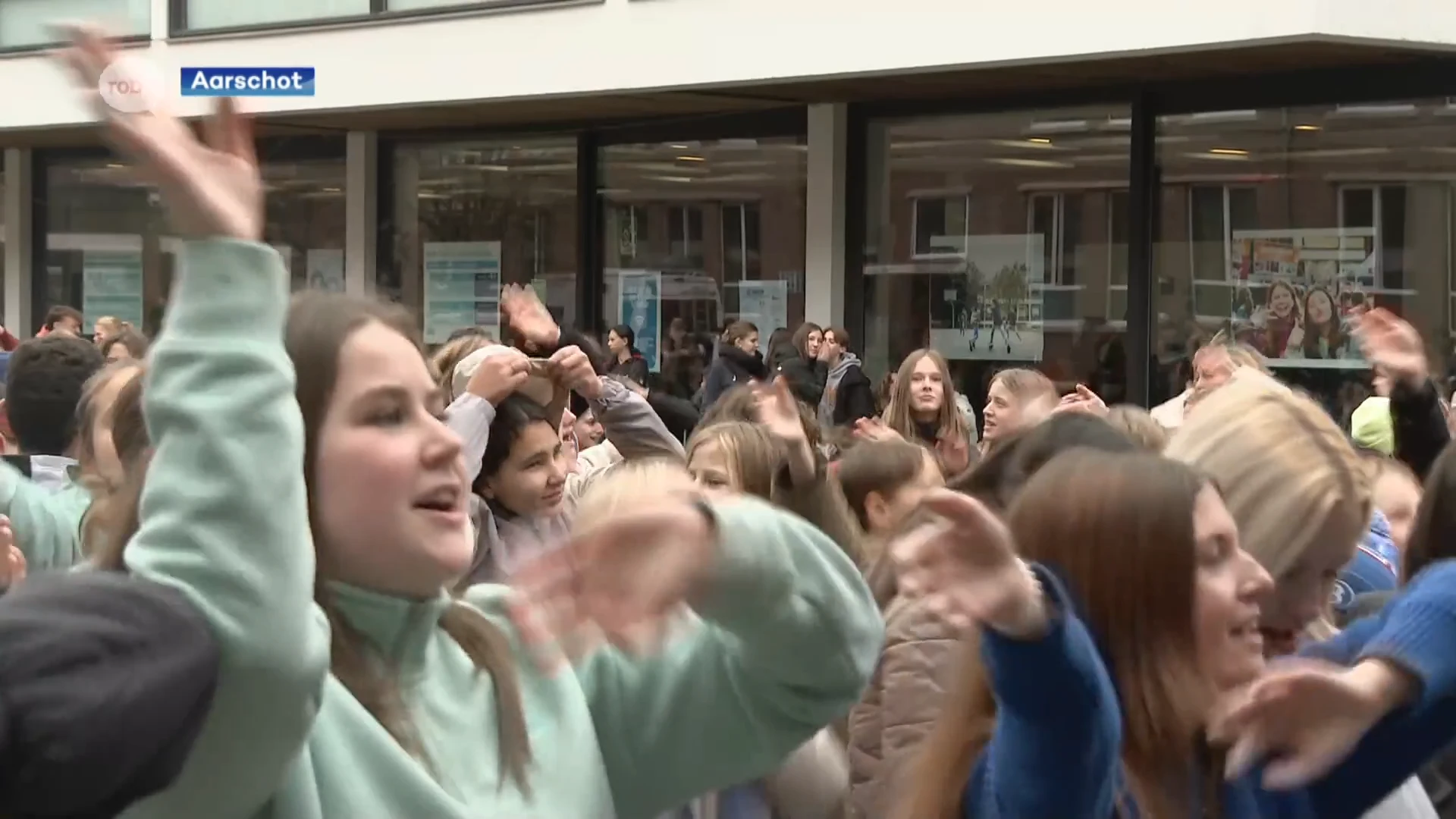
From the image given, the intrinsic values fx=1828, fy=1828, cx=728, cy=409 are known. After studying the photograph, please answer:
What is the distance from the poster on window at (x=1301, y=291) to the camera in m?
11.7

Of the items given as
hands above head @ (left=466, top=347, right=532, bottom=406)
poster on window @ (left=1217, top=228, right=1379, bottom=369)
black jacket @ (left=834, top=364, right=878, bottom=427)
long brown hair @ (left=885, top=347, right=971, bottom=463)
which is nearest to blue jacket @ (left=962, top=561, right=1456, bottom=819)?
hands above head @ (left=466, top=347, right=532, bottom=406)

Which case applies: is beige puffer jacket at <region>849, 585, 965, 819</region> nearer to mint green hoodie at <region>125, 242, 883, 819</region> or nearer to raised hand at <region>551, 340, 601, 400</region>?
mint green hoodie at <region>125, 242, 883, 819</region>

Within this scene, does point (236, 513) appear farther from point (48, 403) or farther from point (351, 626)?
point (48, 403)

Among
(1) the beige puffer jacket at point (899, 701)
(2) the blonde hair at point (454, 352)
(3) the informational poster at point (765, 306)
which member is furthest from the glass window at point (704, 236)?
(1) the beige puffer jacket at point (899, 701)

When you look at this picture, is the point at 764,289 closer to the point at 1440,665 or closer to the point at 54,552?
the point at 54,552

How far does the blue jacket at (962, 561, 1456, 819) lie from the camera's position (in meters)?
1.95

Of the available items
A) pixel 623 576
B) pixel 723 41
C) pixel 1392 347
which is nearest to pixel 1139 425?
pixel 1392 347

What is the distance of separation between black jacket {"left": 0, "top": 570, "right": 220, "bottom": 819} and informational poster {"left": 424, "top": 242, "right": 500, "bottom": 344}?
1527 centimetres

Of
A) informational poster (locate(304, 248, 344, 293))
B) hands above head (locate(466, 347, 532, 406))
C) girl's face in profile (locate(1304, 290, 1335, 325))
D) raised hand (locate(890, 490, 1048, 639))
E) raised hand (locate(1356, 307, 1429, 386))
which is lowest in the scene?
raised hand (locate(890, 490, 1048, 639))

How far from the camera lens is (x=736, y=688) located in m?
2.19

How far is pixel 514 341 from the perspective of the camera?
5.34 meters

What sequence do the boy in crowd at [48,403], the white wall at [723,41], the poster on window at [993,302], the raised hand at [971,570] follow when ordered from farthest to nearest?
the poster on window at [993,302] < the white wall at [723,41] < the boy in crowd at [48,403] < the raised hand at [971,570]

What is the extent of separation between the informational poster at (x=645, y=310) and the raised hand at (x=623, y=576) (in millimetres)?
13486

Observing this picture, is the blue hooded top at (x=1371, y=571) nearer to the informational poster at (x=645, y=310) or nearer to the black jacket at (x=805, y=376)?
the black jacket at (x=805, y=376)
